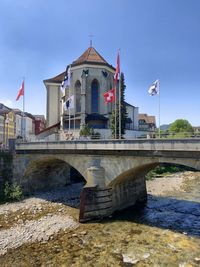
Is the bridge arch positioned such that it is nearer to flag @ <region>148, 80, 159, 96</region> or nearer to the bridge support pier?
the bridge support pier

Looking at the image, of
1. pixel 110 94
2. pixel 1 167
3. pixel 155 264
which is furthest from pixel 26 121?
pixel 155 264

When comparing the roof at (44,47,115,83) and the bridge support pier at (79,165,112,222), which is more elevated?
the roof at (44,47,115,83)

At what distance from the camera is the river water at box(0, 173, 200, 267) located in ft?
46.4

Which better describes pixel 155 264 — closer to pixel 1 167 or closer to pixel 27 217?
pixel 27 217

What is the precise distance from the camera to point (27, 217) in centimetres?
2203

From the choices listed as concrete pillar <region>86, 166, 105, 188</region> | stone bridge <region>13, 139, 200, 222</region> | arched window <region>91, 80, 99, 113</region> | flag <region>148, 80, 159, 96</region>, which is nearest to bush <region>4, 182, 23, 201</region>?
stone bridge <region>13, 139, 200, 222</region>

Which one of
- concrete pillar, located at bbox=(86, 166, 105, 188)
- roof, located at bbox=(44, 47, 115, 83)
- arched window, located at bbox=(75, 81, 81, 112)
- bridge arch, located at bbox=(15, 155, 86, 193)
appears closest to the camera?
concrete pillar, located at bbox=(86, 166, 105, 188)

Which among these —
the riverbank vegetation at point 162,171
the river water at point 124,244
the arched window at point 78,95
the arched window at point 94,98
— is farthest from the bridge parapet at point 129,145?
the arched window at point 94,98

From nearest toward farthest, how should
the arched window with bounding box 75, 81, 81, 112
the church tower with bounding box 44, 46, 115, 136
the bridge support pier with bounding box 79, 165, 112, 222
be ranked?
the bridge support pier with bounding box 79, 165, 112, 222 → the church tower with bounding box 44, 46, 115, 136 → the arched window with bounding box 75, 81, 81, 112

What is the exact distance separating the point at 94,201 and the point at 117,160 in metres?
4.14

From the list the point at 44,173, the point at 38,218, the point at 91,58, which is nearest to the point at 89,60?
the point at 91,58

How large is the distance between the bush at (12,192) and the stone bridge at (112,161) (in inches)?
130

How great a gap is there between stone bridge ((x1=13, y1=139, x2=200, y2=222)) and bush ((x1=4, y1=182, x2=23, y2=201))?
3292 mm

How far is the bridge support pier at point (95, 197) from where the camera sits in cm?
2048
